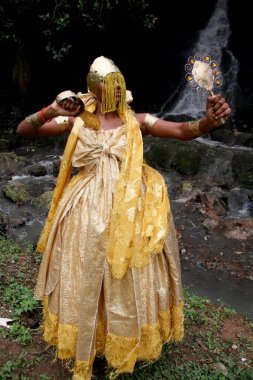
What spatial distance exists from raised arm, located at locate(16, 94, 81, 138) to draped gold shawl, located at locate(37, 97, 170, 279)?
3.9 inches

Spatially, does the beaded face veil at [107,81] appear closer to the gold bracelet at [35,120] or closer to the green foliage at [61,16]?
the gold bracelet at [35,120]

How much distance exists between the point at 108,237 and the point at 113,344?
2.09ft

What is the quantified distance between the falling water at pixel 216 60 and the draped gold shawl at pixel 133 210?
27.4 ft

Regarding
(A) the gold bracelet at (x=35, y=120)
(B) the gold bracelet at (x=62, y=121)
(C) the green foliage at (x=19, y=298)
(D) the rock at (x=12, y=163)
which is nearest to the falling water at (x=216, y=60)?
(D) the rock at (x=12, y=163)

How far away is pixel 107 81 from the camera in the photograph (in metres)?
2.47

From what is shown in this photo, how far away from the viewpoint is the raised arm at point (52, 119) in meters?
2.40

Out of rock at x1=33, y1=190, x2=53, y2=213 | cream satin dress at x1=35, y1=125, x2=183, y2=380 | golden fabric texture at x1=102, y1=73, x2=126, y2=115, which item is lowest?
rock at x1=33, y1=190, x2=53, y2=213

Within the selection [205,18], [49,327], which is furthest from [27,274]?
[205,18]

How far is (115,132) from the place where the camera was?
8.48ft

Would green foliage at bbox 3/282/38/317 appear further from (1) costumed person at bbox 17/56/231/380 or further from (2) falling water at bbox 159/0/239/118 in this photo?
(2) falling water at bbox 159/0/239/118

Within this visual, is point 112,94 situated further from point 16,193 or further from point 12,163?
point 12,163

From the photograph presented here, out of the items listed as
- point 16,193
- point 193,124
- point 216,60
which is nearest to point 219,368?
point 193,124

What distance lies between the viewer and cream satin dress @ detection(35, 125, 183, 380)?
247cm
